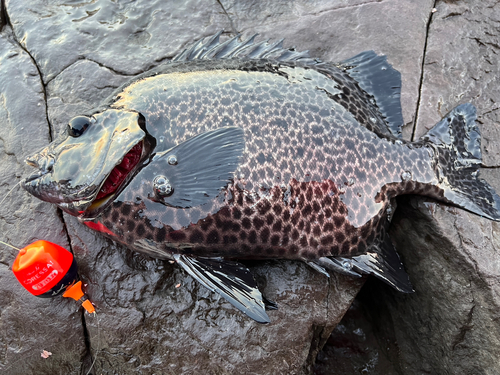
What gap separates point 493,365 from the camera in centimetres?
286

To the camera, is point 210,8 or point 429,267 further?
point 210,8

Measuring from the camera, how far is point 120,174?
2373 mm

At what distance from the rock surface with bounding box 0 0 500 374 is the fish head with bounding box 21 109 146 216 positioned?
572 mm

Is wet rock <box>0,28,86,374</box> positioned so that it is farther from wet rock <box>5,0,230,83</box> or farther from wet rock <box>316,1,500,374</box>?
wet rock <box>316,1,500,374</box>

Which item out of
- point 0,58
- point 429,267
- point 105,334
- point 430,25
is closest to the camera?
point 105,334

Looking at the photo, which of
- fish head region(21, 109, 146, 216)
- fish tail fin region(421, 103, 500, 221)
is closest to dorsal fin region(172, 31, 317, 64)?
fish head region(21, 109, 146, 216)

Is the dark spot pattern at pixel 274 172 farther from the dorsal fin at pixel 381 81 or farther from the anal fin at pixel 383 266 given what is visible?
the dorsal fin at pixel 381 81

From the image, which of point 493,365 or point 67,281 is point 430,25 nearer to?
point 493,365

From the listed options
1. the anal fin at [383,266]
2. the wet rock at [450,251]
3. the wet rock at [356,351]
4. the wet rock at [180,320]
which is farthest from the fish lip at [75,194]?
the wet rock at [356,351]

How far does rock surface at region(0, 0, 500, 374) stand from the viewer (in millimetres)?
2746

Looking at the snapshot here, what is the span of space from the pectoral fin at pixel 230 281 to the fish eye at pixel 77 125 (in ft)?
3.33

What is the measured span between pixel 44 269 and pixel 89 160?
80cm

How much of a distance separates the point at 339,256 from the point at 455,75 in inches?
83.1

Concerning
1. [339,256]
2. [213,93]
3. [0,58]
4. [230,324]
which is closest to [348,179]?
[339,256]
